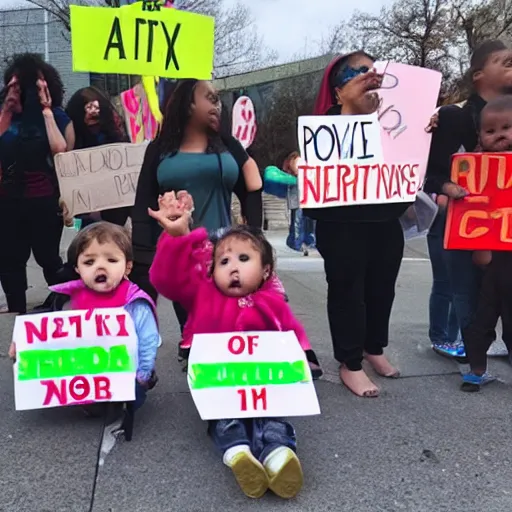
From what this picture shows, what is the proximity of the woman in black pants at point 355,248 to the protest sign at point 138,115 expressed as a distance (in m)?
1.89

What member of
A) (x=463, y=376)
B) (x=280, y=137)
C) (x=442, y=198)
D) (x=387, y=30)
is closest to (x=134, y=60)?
(x=442, y=198)

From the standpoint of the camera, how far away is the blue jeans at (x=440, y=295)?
3.50m

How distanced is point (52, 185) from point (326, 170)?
201 centimetres

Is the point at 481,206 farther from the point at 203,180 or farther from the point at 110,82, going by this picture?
the point at 110,82

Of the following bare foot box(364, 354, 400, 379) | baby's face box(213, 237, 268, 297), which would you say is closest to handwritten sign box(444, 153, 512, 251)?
bare foot box(364, 354, 400, 379)

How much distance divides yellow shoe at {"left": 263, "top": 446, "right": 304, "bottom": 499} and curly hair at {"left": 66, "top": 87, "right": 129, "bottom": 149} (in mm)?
2569

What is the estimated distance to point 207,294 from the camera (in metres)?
2.53

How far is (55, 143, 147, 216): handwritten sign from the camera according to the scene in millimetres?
3885

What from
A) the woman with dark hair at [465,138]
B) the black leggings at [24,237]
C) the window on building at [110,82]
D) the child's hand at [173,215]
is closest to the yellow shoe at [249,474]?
the child's hand at [173,215]

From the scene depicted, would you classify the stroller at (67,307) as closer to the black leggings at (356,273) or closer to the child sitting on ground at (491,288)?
the black leggings at (356,273)

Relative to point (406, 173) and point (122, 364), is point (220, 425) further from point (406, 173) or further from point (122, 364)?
point (406, 173)

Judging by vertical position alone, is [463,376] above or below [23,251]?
below

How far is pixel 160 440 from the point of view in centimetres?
257

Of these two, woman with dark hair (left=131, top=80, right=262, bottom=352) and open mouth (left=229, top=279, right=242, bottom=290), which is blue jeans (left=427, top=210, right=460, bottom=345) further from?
open mouth (left=229, top=279, right=242, bottom=290)
